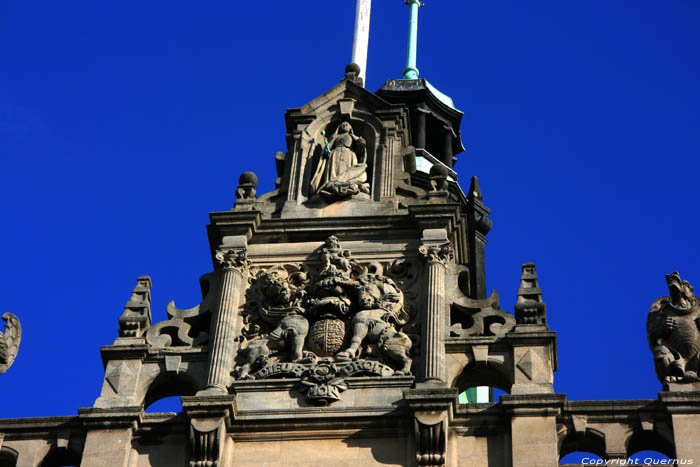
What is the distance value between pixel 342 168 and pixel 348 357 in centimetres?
427

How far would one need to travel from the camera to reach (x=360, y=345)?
26.5 m

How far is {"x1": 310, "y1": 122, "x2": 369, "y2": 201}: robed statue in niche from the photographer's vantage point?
29.0m

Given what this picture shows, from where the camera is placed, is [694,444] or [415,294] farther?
[415,294]

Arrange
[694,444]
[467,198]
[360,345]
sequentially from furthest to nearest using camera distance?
[467,198] → [360,345] → [694,444]

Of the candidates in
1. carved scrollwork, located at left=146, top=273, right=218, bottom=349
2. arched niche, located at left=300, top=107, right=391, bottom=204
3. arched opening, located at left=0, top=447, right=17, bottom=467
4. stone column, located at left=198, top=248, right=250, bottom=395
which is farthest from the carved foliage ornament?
arched opening, located at left=0, top=447, right=17, bottom=467

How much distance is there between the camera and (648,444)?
25.3 meters

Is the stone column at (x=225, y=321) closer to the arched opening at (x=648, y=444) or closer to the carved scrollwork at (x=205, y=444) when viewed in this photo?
the carved scrollwork at (x=205, y=444)

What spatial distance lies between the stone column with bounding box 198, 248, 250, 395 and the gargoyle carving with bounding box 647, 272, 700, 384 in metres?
5.98

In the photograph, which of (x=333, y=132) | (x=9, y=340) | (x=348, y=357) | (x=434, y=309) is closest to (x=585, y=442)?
(x=434, y=309)

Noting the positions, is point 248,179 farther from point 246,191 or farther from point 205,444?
point 205,444

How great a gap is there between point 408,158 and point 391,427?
5969 millimetres

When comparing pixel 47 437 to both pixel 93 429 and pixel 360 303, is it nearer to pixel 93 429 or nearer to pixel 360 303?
pixel 93 429

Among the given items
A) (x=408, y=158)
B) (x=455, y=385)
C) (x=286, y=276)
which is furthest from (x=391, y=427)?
(x=408, y=158)

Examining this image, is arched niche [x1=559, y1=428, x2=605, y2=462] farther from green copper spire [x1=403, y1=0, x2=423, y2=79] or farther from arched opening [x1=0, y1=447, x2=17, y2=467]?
green copper spire [x1=403, y1=0, x2=423, y2=79]
